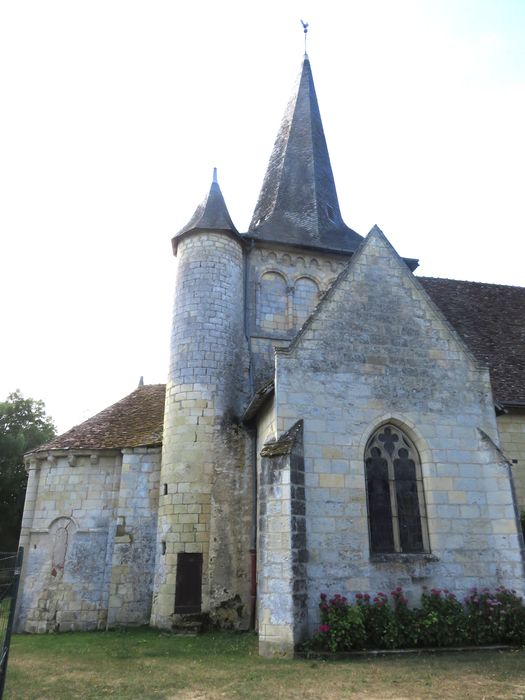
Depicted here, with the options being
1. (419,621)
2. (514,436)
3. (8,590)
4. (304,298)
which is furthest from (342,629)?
(304,298)

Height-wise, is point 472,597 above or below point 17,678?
above

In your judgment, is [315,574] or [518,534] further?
[518,534]

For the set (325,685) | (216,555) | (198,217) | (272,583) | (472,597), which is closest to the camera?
(325,685)

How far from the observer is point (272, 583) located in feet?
29.2

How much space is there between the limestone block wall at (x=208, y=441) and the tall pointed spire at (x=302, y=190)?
2569mm

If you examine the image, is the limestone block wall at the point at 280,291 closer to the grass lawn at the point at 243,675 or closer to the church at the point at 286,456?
the church at the point at 286,456

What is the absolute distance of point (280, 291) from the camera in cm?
1673

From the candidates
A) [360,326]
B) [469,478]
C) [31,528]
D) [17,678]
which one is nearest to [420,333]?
[360,326]

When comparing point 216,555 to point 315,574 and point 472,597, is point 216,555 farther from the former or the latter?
point 472,597

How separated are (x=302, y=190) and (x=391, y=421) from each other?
12.2 metres

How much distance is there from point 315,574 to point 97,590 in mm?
7056

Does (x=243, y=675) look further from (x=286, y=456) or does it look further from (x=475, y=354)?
(x=475, y=354)

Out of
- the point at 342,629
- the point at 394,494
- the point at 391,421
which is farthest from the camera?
the point at 391,421

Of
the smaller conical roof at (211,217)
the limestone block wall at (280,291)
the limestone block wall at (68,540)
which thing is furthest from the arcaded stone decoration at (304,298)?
the limestone block wall at (68,540)
